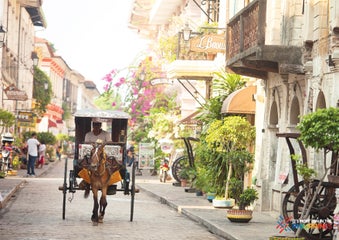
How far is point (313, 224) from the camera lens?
615 inches

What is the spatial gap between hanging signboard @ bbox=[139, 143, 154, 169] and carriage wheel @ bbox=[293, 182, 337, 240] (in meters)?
30.2

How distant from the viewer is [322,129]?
14.9 metres

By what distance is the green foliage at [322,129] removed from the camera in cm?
1494

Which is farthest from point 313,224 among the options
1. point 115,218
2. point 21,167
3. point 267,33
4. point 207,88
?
point 21,167

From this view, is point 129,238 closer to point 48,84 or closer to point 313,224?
point 313,224

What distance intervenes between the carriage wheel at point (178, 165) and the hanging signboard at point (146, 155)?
30.8ft

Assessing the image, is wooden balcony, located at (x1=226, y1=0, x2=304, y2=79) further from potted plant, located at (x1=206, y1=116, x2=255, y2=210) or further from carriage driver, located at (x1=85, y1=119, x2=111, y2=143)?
carriage driver, located at (x1=85, y1=119, x2=111, y2=143)

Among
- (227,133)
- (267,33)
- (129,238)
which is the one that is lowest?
(129,238)

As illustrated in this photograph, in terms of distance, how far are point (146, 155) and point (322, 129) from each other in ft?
107

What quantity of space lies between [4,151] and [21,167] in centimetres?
1046

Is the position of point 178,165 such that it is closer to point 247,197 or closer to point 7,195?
point 7,195

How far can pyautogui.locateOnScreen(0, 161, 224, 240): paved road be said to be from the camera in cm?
1836

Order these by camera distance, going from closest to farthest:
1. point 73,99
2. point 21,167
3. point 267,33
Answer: point 267,33, point 21,167, point 73,99

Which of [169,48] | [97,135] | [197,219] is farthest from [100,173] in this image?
[169,48]
